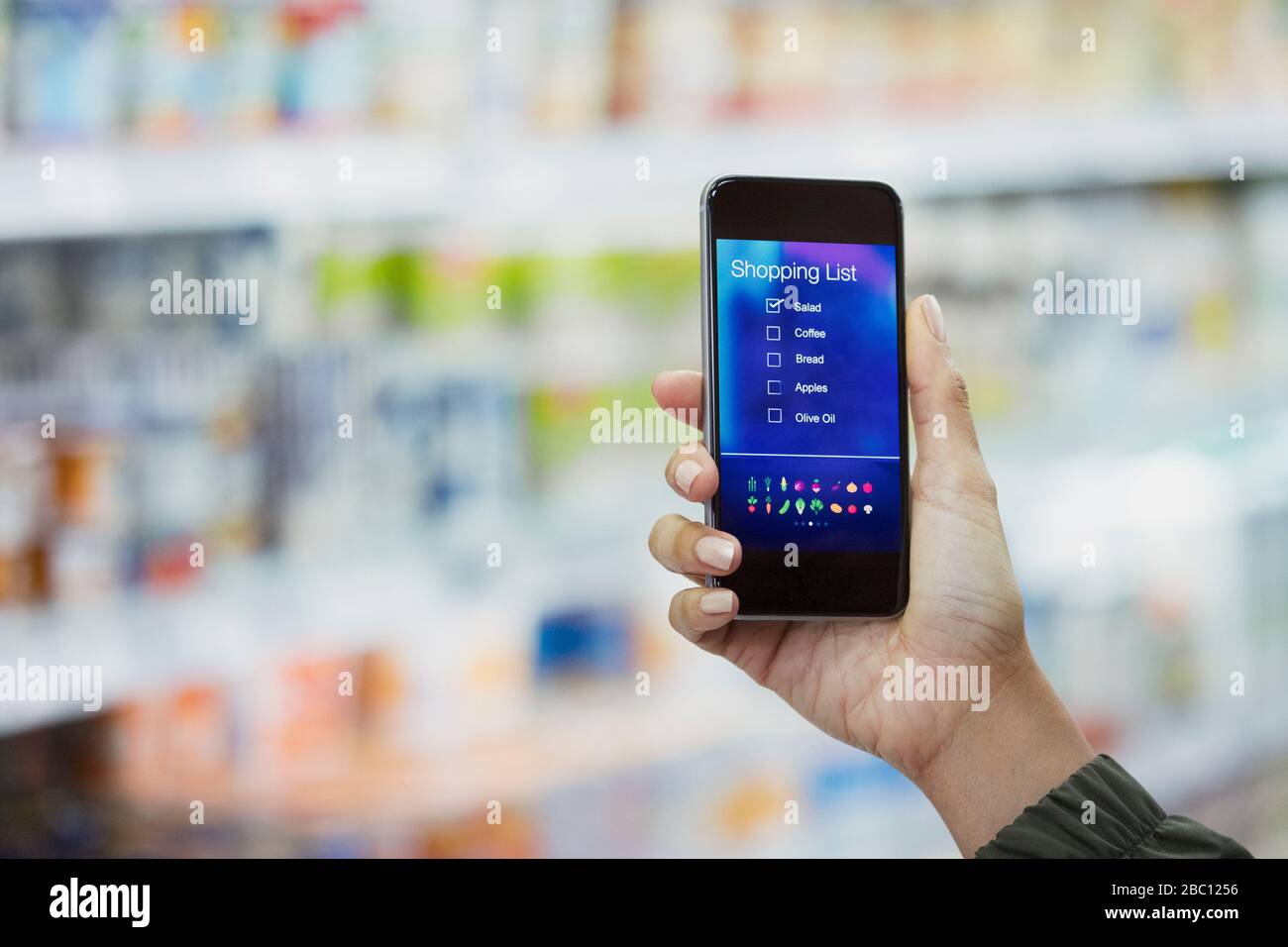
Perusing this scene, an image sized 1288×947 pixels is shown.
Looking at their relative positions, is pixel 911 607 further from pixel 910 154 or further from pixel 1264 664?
pixel 1264 664

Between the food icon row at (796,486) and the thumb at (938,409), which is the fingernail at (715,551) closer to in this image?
the food icon row at (796,486)

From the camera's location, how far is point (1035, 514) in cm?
139

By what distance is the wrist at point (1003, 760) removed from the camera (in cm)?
76

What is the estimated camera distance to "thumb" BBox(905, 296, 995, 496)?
2.68 feet

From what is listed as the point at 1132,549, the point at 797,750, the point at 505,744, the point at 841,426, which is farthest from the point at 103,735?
the point at 1132,549

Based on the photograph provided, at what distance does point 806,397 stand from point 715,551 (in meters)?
0.15

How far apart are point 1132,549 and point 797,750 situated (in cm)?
55

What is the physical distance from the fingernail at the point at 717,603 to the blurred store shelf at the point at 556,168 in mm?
675

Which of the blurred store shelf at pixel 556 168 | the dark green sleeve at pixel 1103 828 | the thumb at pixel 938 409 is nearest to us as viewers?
the dark green sleeve at pixel 1103 828

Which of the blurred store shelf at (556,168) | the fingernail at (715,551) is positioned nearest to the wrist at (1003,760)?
the fingernail at (715,551)
